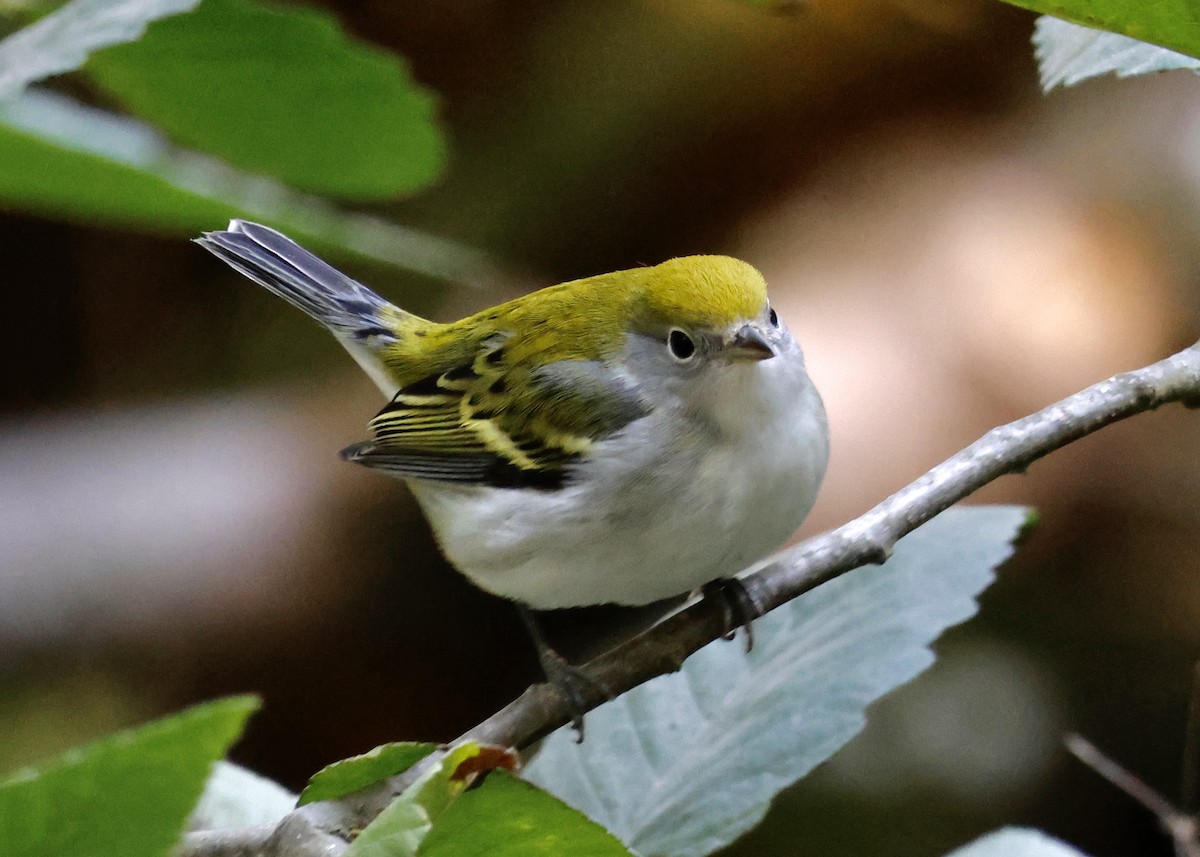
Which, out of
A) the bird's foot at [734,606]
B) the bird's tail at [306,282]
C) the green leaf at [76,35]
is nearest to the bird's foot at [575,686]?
the bird's foot at [734,606]

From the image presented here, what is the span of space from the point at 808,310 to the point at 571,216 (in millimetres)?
748

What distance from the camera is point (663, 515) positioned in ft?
3.96

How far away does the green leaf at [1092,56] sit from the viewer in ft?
2.88

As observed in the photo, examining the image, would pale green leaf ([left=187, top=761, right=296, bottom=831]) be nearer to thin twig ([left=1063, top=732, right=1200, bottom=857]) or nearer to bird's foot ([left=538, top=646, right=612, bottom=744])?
bird's foot ([left=538, top=646, right=612, bottom=744])

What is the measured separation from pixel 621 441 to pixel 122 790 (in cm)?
95

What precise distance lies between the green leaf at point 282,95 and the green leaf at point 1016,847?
0.88 metres

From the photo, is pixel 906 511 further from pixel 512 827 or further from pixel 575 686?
pixel 512 827

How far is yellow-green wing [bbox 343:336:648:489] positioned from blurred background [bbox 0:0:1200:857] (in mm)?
764

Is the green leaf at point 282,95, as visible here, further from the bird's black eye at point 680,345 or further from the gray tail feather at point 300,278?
the gray tail feather at point 300,278

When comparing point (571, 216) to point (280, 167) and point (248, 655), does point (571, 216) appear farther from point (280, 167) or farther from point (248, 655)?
point (280, 167)

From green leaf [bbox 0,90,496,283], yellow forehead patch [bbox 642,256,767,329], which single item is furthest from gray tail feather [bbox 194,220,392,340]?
yellow forehead patch [bbox 642,256,767,329]

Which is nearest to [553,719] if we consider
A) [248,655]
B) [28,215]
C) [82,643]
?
[248,655]

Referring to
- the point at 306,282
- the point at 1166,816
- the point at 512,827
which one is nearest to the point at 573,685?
the point at 512,827

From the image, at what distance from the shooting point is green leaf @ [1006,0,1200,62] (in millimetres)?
698
